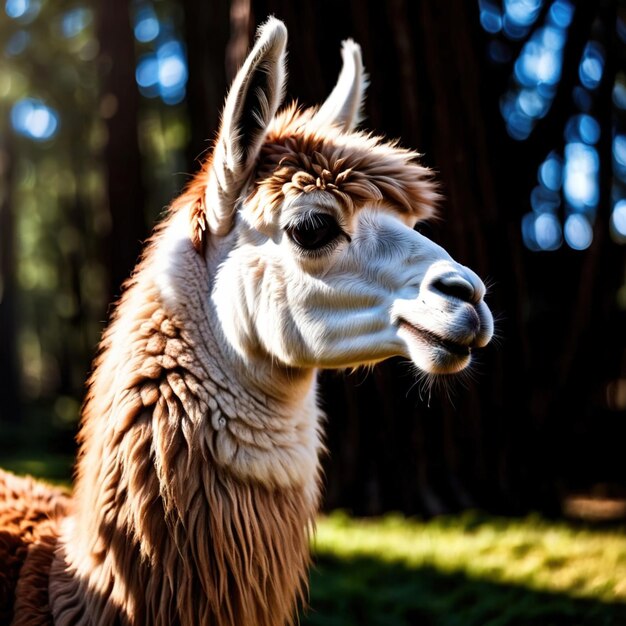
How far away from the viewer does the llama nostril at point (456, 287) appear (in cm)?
218

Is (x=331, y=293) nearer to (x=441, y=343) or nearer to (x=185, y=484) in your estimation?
(x=441, y=343)

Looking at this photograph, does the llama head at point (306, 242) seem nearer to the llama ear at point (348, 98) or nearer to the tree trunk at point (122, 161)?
the llama ear at point (348, 98)

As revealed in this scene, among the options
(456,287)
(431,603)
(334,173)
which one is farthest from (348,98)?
(431,603)

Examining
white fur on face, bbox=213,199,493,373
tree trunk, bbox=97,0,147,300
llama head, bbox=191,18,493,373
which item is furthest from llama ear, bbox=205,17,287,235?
tree trunk, bbox=97,0,147,300

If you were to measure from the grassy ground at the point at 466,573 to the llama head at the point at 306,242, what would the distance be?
169 centimetres

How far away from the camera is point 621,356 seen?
8078 millimetres

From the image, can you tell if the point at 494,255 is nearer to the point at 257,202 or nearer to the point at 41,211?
the point at 257,202

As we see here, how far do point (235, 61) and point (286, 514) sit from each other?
3787 mm

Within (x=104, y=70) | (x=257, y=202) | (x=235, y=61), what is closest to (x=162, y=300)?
(x=257, y=202)

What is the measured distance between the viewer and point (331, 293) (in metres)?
2.43

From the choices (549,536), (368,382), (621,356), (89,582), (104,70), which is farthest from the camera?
(104,70)

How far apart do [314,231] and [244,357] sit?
46cm

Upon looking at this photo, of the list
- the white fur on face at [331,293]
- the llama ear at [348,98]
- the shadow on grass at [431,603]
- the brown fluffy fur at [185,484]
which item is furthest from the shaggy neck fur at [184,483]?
the shadow on grass at [431,603]

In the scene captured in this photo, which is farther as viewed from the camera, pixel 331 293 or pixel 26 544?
pixel 26 544
